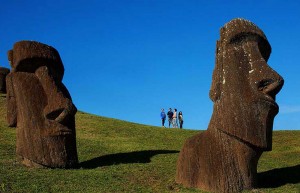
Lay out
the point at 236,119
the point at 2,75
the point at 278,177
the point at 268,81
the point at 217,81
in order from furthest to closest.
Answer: the point at 2,75 → the point at 278,177 → the point at 217,81 → the point at 268,81 → the point at 236,119

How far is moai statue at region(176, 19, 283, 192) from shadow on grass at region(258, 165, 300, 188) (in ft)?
4.09

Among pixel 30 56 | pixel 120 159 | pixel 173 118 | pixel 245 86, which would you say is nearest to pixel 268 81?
pixel 245 86

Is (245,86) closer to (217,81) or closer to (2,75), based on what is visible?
(217,81)

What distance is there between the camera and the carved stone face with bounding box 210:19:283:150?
45.1ft

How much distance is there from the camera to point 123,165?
18891 millimetres

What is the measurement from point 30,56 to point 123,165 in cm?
584

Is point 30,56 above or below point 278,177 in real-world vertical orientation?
above

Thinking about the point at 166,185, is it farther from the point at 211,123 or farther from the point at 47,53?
the point at 47,53

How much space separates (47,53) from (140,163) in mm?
6041

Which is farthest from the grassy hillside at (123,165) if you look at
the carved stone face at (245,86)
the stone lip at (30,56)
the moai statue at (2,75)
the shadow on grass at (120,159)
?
the moai statue at (2,75)

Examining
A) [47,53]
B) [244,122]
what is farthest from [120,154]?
[244,122]

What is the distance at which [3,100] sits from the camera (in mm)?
37250

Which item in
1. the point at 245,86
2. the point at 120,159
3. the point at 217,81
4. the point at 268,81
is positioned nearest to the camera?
the point at 268,81

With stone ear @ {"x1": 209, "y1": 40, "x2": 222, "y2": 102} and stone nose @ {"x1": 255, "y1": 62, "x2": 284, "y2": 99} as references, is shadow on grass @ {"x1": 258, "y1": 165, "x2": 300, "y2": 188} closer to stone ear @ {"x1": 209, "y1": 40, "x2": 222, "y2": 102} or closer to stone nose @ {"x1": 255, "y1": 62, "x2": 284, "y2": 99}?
stone nose @ {"x1": 255, "y1": 62, "x2": 284, "y2": 99}
